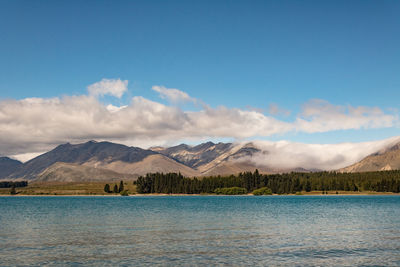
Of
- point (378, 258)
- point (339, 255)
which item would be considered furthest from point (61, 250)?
point (378, 258)

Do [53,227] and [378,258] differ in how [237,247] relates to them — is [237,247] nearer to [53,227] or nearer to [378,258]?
[378,258]

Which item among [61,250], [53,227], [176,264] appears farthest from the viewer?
[53,227]

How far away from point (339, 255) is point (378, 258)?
419cm

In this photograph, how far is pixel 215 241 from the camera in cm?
5719

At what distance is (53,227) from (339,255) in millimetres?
53789

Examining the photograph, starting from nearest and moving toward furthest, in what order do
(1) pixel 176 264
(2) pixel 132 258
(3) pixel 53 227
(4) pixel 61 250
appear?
(1) pixel 176 264, (2) pixel 132 258, (4) pixel 61 250, (3) pixel 53 227

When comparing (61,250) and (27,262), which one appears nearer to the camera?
(27,262)

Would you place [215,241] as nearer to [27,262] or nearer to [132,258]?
[132,258]

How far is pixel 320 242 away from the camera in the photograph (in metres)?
57.1

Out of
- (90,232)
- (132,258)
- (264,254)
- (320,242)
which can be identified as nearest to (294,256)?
(264,254)

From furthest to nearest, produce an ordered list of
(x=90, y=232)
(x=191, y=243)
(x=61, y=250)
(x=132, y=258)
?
(x=90, y=232) → (x=191, y=243) → (x=61, y=250) → (x=132, y=258)

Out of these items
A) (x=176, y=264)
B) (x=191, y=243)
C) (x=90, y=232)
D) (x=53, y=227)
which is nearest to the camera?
(x=176, y=264)

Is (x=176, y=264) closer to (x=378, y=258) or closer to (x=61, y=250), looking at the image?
(x=61, y=250)

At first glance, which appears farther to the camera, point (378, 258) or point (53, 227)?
point (53, 227)
